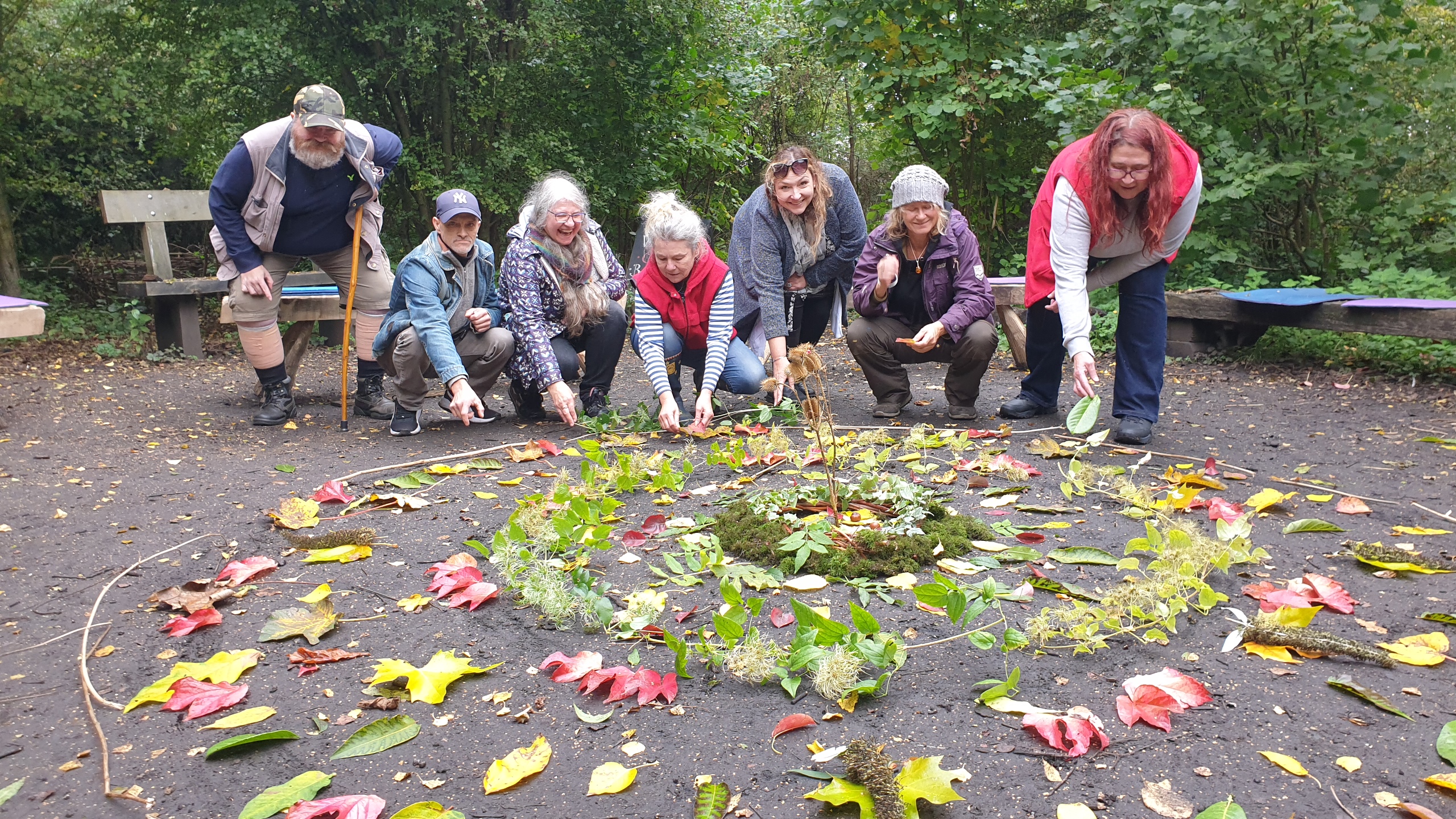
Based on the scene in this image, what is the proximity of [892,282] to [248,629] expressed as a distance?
2936mm

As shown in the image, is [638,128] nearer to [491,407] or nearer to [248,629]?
[491,407]

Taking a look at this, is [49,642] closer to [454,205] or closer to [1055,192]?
[454,205]

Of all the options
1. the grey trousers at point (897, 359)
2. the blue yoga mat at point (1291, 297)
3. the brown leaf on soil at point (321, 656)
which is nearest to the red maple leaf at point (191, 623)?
the brown leaf on soil at point (321, 656)

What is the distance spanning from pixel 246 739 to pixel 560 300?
2.88m

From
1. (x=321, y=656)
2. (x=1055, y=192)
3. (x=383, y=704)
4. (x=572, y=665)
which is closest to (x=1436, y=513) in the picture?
(x=1055, y=192)

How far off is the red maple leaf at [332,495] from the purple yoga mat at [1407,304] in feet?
15.6

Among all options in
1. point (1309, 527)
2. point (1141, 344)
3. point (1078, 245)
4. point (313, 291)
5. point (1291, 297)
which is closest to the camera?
point (1309, 527)

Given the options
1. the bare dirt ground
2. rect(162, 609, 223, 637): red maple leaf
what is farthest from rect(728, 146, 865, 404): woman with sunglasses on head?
rect(162, 609, 223, 637): red maple leaf

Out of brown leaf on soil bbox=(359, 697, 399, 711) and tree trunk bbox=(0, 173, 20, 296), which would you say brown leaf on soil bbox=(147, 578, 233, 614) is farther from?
tree trunk bbox=(0, 173, 20, 296)

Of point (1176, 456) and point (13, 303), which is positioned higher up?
point (13, 303)

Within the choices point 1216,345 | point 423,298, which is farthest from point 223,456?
point 1216,345

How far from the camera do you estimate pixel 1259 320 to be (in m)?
5.52

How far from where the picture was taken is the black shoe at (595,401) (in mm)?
4664

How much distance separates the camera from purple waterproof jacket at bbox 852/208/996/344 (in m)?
4.27
